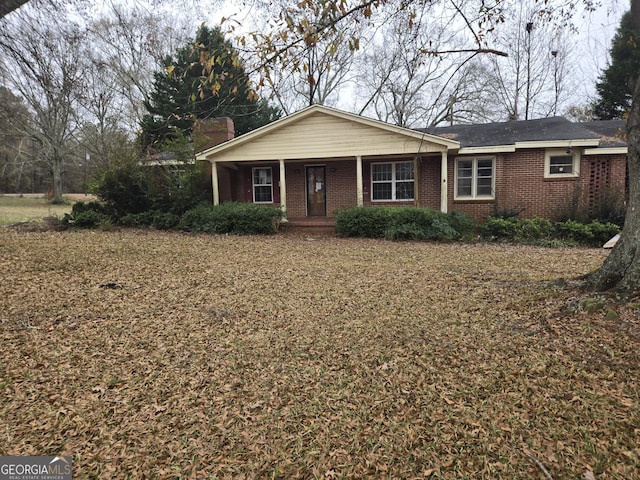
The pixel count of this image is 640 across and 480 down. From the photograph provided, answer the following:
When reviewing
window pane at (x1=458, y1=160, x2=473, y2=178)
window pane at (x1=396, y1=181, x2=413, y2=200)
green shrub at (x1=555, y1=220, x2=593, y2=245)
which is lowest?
green shrub at (x1=555, y1=220, x2=593, y2=245)

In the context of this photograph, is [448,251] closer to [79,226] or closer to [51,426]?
[51,426]

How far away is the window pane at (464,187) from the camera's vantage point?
14070mm

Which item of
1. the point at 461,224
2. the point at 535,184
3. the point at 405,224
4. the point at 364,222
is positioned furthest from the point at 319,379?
the point at 535,184

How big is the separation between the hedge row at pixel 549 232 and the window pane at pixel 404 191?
11.0ft

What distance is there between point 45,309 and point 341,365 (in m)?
3.76

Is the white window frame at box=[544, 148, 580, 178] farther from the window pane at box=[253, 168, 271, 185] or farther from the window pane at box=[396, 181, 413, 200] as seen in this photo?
the window pane at box=[253, 168, 271, 185]

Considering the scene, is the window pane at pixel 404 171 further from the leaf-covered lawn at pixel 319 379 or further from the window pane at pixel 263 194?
the leaf-covered lawn at pixel 319 379

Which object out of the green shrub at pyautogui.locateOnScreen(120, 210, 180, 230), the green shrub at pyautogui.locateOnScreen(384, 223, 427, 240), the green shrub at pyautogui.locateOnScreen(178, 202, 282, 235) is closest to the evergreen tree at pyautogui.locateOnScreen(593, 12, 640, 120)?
the green shrub at pyautogui.locateOnScreen(384, 223, 427, 240)

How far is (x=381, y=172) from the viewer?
14891mm

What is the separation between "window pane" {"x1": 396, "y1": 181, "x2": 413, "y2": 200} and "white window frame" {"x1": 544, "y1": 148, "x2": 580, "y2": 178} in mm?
4590

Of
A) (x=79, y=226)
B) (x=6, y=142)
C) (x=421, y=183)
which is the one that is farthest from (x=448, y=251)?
(x=6, y=142)

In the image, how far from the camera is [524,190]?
1330 cm

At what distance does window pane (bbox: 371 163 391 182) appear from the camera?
1478cm

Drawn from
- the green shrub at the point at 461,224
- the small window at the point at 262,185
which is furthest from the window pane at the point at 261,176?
the green shrub at the point at 461,224
